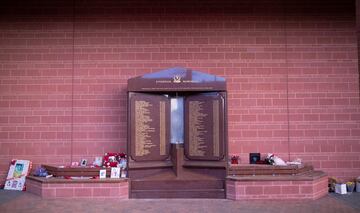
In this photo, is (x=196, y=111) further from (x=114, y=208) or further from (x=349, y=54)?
(x=349, y=54)

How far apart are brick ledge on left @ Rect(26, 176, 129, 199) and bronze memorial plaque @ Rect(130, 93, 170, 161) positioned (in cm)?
60

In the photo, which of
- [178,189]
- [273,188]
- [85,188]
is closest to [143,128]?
[178,189]

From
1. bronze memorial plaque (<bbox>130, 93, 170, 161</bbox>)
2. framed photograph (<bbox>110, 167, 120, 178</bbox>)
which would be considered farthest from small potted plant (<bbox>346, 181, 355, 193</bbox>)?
framed photograph (<bbox>110, 167, 120, 178</bbox>)

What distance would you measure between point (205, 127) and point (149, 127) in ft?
3.47

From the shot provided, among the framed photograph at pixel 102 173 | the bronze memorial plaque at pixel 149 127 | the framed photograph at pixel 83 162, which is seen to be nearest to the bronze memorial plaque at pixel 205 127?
the bronze memorial plaque at pixel 149 127

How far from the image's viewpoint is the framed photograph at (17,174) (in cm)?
714

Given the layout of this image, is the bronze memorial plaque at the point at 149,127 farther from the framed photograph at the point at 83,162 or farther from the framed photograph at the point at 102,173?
the framed photograph at the point at 83,162

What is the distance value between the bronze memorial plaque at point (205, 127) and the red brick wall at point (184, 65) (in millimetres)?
906

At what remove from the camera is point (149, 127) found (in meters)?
6.73

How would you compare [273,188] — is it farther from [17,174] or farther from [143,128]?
[17,174]

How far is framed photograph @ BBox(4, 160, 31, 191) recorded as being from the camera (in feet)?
23.4

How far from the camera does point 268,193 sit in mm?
6129

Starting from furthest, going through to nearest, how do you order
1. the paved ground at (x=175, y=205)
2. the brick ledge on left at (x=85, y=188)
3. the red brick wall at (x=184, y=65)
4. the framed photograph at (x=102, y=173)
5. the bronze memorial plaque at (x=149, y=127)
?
the red brick wall at (x=184, y=65), the bronze memorial plaque at (x=149, y=127), the framed photograph at (x=102, y=173), the brick ledge on left at (x=85, y=188), the paved ground at (x=175, y=205)

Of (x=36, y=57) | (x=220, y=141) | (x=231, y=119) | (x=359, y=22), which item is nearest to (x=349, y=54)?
(x=359, y=22)
